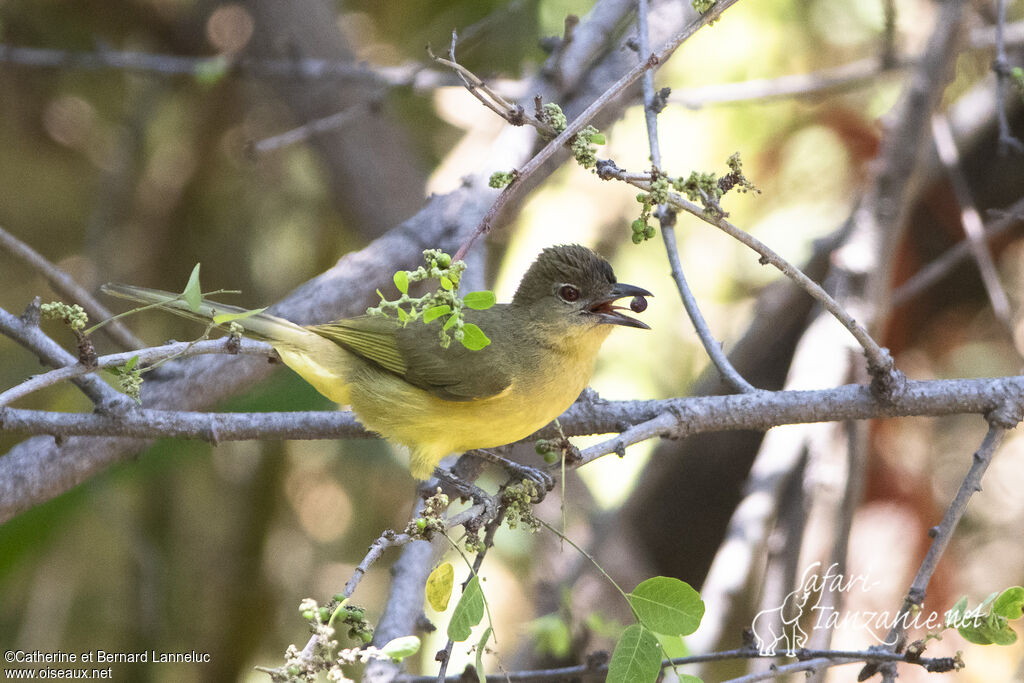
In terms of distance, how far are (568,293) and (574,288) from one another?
37 millimetres

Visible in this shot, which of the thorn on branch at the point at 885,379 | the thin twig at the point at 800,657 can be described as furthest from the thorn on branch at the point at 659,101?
the thin twig at the point at 800,657

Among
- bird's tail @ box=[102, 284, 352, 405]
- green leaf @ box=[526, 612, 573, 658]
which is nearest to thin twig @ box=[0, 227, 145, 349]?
bird's tail @ box=[102, 284, 352, 405]

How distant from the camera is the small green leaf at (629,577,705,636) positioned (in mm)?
2215

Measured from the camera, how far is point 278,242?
729 centimetres

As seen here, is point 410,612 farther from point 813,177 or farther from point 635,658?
point 813,177

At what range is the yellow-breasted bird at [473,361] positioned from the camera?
3549mm

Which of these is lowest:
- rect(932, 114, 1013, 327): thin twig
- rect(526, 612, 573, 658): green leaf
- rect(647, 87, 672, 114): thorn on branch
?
rect(526, 612, 573, 658): green leaf

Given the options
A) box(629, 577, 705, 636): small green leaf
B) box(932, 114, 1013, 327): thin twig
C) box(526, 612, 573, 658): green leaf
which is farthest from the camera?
box(932, 114, 1013, 327): thin twig

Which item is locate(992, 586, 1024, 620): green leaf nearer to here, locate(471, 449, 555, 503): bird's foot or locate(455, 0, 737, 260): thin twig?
locate(471, 449, 555, 503): bird's foot

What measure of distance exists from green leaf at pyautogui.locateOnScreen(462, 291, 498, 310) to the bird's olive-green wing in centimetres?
161

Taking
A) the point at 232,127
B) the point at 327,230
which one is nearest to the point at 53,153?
the point at 232,127

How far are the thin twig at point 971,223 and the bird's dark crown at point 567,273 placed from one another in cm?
214

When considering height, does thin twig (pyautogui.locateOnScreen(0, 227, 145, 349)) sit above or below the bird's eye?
below

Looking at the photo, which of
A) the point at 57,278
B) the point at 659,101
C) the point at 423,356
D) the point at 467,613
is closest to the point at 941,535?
the point at 467,613
